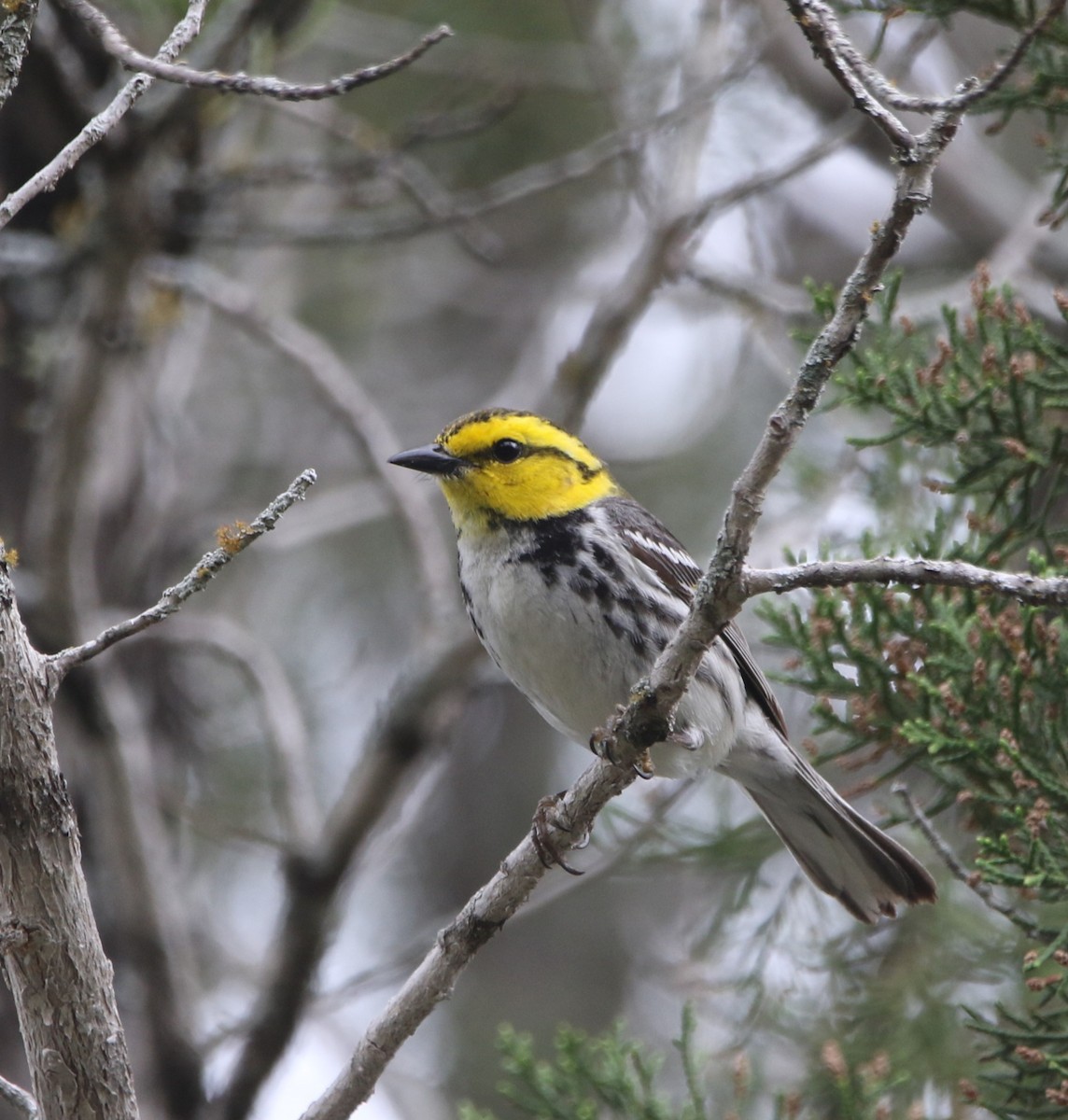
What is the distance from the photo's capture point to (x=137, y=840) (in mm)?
5145

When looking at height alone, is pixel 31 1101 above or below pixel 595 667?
below

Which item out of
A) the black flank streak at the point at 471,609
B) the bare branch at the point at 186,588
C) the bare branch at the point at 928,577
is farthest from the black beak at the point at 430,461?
the bare branch at the point at 928,577

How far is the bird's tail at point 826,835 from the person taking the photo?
4070 millimetres

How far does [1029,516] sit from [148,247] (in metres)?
3.04

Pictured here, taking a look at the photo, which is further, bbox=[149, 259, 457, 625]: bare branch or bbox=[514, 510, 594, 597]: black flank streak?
bbox=[149, 259, 457, 625]: bare branch

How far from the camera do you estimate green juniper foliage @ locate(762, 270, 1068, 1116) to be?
10.5 feet

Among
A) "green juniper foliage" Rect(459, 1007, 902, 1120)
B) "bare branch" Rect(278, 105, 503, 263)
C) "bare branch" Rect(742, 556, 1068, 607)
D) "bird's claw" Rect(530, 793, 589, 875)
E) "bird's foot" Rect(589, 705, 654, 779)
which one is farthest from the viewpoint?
"bare branch" Rect(278, 105, 503, 263)

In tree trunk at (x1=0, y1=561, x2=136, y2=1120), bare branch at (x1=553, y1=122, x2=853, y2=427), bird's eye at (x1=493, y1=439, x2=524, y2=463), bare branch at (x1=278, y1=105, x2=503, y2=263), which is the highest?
bare branch at (x1=278, y1=105, x2=503, y2=263)

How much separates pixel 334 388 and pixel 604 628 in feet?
6.73

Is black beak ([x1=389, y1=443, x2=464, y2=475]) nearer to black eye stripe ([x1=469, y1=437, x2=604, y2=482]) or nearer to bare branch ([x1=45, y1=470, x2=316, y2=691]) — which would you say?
black eye stripe ([x1=469, y1=437, x2=604, y2=482])

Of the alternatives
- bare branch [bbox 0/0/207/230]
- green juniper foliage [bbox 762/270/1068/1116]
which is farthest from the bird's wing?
bare branch [bbox 0/0/207/230]

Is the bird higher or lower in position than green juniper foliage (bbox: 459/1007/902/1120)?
higher

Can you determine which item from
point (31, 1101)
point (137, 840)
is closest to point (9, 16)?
point (31, 1101)

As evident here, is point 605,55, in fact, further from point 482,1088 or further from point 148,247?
point 482,1088
